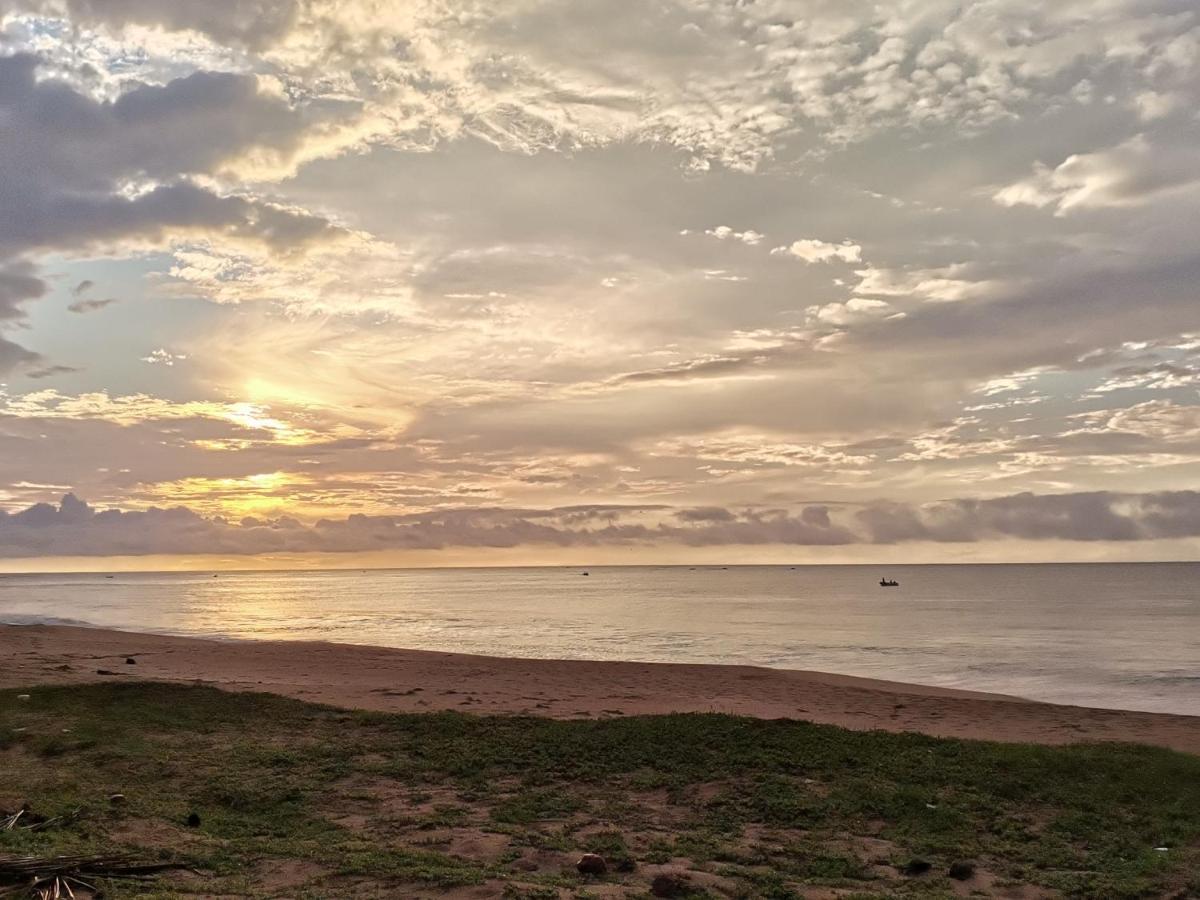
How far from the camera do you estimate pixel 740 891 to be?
859cm

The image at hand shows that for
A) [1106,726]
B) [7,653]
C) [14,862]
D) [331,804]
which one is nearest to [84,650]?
[7,653]

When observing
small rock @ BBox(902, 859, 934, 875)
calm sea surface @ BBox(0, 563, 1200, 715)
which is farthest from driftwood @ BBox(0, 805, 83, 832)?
calm sea surface @ BBox(0, 563, 1200, 715)

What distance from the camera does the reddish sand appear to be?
2075 centimetres

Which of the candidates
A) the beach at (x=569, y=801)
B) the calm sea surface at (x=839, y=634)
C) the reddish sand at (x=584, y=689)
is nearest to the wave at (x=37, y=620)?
the calm sea surface at (x=839, y=634)

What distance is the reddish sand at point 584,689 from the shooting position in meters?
20.8

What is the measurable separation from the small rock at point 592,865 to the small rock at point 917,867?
3377 millimetres

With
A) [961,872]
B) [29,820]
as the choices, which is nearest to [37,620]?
[29,820]

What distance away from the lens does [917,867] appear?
9.59 meters

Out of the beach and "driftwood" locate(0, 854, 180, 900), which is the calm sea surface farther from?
"driftwood" locate(0, 854, 180, 900)

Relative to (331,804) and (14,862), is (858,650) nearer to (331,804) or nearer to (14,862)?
(331,804)

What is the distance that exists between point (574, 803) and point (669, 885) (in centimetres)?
368

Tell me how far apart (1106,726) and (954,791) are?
1115 centimetres

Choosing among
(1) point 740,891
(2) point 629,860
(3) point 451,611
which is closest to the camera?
(1) point 740,891

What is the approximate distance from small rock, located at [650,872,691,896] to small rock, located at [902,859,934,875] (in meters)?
2.62
